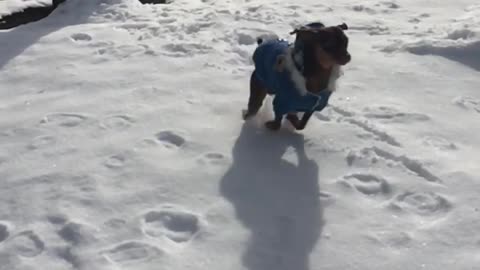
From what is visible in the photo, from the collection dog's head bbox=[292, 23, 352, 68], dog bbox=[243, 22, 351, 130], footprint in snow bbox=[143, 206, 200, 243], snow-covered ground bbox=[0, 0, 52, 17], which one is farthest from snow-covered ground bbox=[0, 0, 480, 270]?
dog's head bbox=[292, 23, 352, 68]

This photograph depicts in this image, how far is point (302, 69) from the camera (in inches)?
160

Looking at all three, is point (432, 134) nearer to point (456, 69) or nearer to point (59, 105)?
point (456, 69)

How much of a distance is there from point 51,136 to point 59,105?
18.2 inches

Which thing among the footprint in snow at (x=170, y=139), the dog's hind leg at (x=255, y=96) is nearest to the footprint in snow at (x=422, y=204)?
the dog's hind leg at (x=255, y=96)

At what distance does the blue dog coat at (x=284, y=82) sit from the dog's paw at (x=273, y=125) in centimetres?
6

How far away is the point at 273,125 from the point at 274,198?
737 millimetres

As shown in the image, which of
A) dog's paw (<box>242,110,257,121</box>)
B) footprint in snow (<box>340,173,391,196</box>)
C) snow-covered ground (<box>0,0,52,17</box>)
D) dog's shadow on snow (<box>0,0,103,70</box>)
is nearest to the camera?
footprint in snow (<box>340,173,391,196</box>)

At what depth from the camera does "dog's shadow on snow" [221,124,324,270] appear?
3.39 meters

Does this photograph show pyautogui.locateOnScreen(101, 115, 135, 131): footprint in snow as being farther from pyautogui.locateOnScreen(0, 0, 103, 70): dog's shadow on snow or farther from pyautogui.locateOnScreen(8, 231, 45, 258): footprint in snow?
pyautogui.locateOnScreen(0, 0, 103, 70): dog's shadow on snow

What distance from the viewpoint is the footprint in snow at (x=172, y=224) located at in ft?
11.4

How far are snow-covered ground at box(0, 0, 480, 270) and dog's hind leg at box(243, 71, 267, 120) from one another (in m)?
0.08

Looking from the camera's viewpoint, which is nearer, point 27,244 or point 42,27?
point 27,244

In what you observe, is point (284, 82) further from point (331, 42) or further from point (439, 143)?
point (439, 143)

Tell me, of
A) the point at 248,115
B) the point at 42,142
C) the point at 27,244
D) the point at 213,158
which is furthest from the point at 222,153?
the point at 27,244
